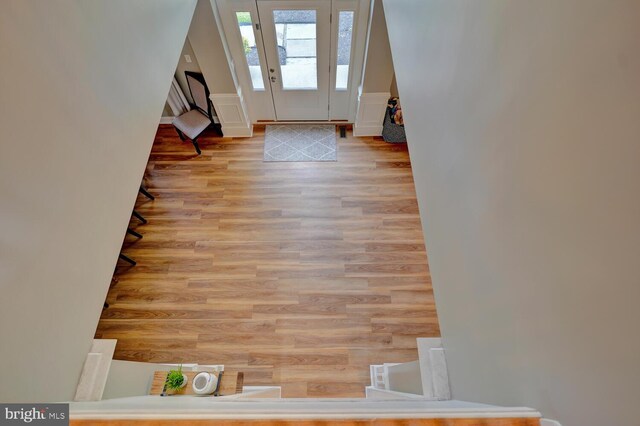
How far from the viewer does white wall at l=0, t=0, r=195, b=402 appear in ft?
4.03

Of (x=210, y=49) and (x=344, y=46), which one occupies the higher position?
(x=344, y=46)

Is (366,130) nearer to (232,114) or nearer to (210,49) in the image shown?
(232,114)

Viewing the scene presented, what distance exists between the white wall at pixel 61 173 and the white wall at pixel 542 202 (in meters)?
1.70

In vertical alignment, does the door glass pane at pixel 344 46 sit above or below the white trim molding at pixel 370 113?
above

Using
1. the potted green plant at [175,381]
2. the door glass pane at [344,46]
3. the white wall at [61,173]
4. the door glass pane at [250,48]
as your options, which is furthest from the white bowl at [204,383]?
the door glass pane at [344,46]

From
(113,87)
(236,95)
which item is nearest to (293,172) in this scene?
(236,95)

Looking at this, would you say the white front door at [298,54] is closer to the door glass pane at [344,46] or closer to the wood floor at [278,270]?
the door glass pane at [344,46]

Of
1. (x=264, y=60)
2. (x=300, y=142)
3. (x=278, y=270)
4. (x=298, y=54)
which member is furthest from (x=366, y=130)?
(x=278, y=270)

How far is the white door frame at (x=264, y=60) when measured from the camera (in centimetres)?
353

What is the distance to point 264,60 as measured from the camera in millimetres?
4105

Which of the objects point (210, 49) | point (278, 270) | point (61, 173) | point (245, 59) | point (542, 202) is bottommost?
point (542, 202)

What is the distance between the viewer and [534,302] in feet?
3.01

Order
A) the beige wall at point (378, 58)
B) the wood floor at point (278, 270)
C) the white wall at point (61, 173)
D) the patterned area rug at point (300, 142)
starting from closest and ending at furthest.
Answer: the white wall at point (61, 173), the wood floor at point (278, 270), the beige wall at point (378, 58), the patterned area rug at point (300, 142)

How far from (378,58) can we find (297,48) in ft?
3.25
